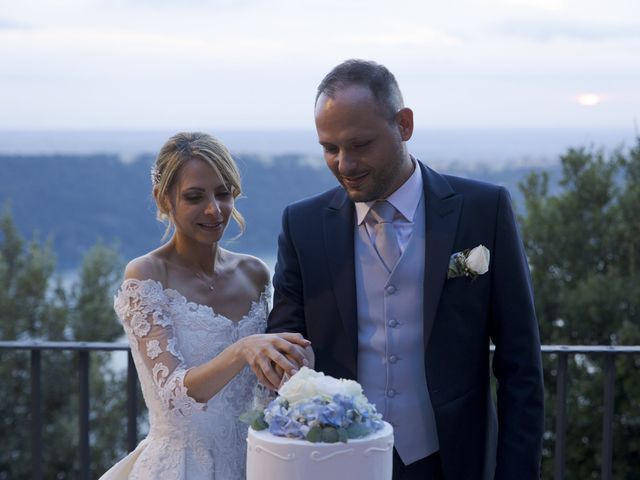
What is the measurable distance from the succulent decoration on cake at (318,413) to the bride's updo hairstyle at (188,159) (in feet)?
3.49

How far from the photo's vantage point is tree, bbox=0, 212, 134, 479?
37.6 ft

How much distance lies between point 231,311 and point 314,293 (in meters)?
0.55

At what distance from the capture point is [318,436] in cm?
186

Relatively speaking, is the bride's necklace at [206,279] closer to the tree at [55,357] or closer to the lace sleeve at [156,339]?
the lace sleeve at [156,339]

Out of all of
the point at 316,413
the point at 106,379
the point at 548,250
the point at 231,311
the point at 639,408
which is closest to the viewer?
the point at 316,413

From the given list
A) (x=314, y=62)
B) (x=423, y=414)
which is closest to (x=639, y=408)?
(x=314, y=62)

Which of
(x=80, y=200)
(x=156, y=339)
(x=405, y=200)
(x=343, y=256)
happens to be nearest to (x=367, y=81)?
(x=405, y=200)

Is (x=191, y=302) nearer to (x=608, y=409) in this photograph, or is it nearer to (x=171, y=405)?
(x=171, y=405)

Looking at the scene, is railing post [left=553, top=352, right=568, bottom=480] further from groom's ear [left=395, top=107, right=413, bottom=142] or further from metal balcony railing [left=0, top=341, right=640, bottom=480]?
groom's ear [left=395, top=107, right=413, bottom=142]

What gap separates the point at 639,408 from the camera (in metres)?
7.66

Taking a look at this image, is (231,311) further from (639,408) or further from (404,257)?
(639,408)

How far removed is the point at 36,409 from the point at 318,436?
7.69 ft

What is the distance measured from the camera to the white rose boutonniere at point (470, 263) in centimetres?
240

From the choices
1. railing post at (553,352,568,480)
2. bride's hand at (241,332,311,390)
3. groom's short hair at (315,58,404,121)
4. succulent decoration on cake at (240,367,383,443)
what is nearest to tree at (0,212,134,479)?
railing post at (553,352,568,480)
